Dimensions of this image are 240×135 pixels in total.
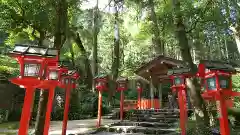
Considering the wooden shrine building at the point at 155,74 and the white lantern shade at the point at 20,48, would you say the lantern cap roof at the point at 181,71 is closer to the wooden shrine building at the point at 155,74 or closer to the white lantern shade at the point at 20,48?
the white lantern shade at the point at 20,48

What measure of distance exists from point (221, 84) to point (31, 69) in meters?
3.73

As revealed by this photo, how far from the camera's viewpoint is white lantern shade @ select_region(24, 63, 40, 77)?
4.26 m

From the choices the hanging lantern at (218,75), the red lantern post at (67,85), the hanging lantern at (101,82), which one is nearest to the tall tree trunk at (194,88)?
the hanging lantern at (218,75)

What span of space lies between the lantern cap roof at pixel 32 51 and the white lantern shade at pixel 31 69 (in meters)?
0.23

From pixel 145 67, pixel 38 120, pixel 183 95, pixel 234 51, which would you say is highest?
pixel 234 51

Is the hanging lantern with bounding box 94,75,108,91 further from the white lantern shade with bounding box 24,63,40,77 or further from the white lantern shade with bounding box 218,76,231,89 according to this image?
the white lantern shade with bounding box 218,76,231,89

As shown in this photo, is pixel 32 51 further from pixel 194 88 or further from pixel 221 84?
pixel 194 88

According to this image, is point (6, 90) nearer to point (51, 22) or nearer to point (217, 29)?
point (51, 22)

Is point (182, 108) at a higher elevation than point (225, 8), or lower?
lower

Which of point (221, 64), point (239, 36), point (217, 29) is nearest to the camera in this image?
point (221, 64)

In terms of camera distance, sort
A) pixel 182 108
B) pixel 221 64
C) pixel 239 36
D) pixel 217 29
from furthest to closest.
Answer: pixel 239 36
pixel 217 29
pixel 182 108
pixel 221 64

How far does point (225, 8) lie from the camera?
855 cm

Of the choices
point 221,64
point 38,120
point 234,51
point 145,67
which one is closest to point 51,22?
point 38,120

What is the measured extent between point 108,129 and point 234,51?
1355 inches
